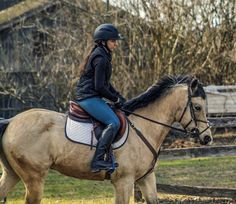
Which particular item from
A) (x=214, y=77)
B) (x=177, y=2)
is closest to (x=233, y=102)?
(x=214, y=77)

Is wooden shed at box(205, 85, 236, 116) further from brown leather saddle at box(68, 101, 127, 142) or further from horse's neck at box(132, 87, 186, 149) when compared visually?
brown leather saddle at box(68, 101, 127, 142)

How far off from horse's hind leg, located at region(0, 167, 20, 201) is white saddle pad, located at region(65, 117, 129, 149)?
98cm

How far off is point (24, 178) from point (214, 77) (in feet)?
54.8

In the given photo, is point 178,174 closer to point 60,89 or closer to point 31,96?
point 60,89

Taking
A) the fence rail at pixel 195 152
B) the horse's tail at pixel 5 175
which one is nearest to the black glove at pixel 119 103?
the horse's tail at pixel 5 175

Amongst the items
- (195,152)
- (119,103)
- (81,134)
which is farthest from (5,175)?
(195,152)

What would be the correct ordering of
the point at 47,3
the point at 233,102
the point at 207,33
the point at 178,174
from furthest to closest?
the point at 47,3, the point at 207,33, the point at 233,102, the point at 178,174

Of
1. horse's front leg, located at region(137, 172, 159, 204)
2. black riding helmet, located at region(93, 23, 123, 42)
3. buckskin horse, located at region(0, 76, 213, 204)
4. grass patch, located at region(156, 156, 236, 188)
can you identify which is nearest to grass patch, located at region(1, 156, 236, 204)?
grass patch, located at region(156, 156, 236, 188)

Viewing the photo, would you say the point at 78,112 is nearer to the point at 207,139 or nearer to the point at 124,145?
the point at 124,145

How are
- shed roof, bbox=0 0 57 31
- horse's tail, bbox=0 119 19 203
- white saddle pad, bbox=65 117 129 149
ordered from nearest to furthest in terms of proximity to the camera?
white saddle pad, bbox=65 117 129 149 → horse's tail, bbox=0 119 19 203 → shed roof, bbox=0 0 57 31

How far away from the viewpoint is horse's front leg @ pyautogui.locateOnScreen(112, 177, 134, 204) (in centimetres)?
761

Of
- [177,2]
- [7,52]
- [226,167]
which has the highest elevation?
[177,2]

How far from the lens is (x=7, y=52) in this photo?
104 ft

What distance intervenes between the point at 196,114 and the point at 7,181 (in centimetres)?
277
